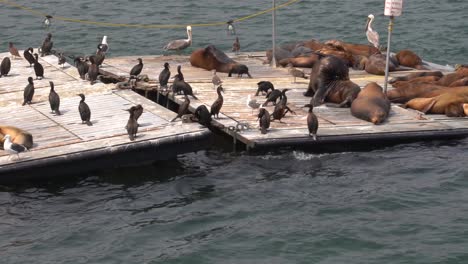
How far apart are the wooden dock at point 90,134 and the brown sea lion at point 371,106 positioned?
382cm

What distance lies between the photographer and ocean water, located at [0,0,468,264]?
57.4 ft

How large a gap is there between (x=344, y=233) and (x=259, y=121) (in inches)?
176

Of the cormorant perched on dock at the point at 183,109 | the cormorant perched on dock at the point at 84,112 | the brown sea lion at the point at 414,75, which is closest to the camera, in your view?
the cormorant perched on dock at the point at 84,112

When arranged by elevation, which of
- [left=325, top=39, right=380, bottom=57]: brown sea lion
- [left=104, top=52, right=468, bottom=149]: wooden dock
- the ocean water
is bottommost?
the ocean water

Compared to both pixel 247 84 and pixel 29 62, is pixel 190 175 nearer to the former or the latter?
pixel 247 84

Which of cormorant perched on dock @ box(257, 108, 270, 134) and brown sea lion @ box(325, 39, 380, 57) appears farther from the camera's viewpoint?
brown sea lion @ box(325, 39, 380, 57)

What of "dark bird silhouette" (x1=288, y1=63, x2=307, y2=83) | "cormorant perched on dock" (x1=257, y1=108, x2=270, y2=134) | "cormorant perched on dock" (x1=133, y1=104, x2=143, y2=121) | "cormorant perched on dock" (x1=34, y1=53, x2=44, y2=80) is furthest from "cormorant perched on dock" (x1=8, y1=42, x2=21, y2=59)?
"cormorant perched on dock" (x1=257, y1=108, x2=270, y2=134)

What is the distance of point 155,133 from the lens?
21.1m

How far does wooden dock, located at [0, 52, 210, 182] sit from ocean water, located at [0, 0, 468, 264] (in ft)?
1.76

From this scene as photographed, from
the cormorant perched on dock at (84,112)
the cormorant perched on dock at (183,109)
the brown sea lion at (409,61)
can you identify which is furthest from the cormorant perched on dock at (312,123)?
the brown sea lion at (409,61)

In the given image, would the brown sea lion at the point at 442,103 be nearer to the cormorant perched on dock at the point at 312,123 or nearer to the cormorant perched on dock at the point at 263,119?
the cormorant perched on dock at the point at 312,123

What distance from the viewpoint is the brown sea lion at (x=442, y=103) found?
23.3 metres

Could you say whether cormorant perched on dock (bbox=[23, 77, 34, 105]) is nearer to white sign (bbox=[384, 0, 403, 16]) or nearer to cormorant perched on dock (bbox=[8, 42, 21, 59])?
cormorant perched on dock (bbox=[8, 42, 21, 59])

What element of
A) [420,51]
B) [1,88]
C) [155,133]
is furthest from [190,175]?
[420,51]
